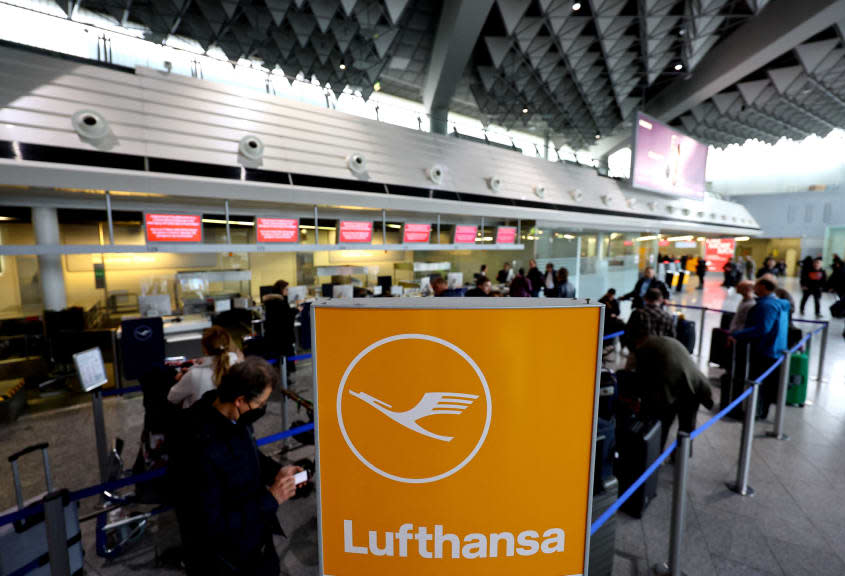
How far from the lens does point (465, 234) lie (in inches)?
373

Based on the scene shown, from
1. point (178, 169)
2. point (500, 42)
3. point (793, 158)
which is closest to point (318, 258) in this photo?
point (178, 169)

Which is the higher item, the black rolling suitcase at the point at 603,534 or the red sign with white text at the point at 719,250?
the red sign with white text at the point at 719,250

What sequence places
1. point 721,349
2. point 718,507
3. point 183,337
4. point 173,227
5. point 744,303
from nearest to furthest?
point 718,507
point 744,303
point 721,349
point 173,227
point 183,337

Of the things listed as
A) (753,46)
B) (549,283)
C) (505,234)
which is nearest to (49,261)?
(505,234)

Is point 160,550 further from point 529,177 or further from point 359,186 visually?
point 529,177

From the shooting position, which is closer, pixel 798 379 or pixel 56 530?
pixel 56 530

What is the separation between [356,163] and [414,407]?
8070 mm

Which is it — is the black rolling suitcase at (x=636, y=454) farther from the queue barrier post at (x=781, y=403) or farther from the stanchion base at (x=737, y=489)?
the queue barrier post at (x=781, y=403)

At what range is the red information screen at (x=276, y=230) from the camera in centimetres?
657

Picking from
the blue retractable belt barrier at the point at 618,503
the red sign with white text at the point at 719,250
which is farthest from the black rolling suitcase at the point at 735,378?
the red sign with white text at the point at 719,250

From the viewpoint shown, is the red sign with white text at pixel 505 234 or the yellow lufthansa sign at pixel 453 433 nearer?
the yellow lufthansa sign at pixel 453 433

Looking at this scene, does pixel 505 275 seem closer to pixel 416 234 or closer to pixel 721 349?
pixel 416 234

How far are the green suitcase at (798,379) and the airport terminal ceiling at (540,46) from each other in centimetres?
959

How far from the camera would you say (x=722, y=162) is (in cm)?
2991
